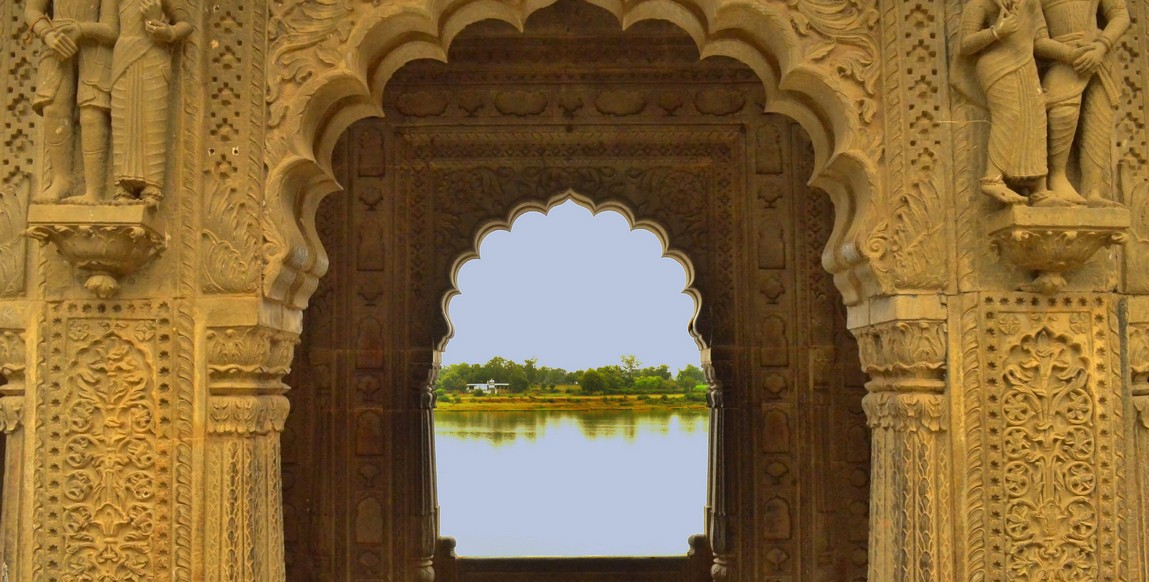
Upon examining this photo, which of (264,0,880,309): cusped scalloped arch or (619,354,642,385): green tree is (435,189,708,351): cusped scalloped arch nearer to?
(264,0,880,309): cusped scalloped arch

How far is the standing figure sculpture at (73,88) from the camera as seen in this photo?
3891mm

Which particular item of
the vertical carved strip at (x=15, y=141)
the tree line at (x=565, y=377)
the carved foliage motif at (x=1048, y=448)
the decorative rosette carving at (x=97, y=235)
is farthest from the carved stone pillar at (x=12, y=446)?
the tree line at (x=565, y=377)

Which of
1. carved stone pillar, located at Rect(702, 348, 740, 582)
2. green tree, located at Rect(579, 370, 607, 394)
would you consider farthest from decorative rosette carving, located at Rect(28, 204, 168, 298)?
green tree, located at Rect(579, 370, 607, 394)

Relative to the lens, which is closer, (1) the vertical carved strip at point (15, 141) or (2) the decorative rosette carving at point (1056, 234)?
(2) the decorative rosette carving at point (1056, 234)

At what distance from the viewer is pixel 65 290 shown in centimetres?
401

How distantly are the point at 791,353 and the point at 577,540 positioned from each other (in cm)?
409

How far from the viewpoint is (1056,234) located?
3.86m

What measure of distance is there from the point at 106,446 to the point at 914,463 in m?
3.44

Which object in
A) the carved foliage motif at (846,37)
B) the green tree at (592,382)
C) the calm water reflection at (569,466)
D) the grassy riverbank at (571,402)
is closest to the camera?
the carved foliage motif at (846,37)

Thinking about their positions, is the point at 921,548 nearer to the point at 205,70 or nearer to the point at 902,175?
the point at 902,175

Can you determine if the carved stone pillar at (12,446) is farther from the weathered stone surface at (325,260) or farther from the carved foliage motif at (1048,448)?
the carved foliage motif at (1048,448)

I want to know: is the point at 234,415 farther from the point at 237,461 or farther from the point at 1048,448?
the point at 1048,448

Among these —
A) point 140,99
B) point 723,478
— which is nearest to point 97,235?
point 140,99

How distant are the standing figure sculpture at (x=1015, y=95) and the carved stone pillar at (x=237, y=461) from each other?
3232 millimetres
